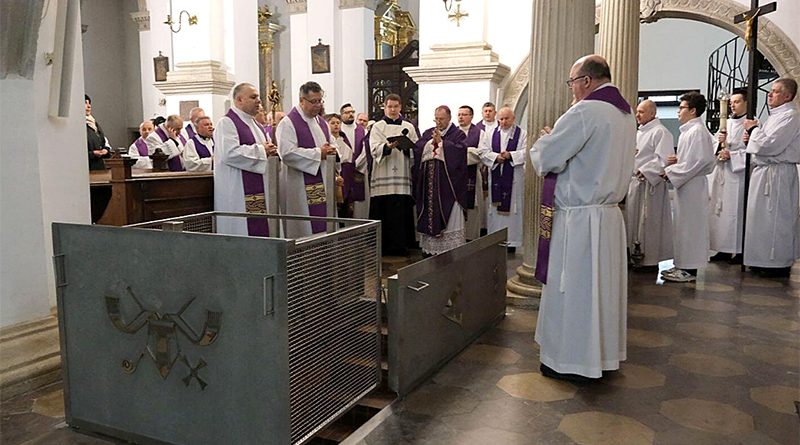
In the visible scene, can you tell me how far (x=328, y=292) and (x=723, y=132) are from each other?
5.97m

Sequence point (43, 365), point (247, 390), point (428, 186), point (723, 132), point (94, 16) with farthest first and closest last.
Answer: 1. point (94, 16)
2. point (723, 132)
3. point (428, 186)
4. point (43, 365)
5. point (247, 390)

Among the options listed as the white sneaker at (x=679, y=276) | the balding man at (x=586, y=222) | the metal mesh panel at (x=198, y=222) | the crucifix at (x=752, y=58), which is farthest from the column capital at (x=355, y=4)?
the balding man at (x=586, y=222)

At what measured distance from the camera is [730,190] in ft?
24.8

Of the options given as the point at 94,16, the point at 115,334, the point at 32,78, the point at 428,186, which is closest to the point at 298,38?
the point at 94,16

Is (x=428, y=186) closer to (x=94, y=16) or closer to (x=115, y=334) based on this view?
(x=115, y=334)

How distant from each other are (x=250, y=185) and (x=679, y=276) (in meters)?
4.19

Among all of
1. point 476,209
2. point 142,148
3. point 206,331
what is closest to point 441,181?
Result: point 476,209

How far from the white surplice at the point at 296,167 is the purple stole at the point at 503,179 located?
8.71 ft

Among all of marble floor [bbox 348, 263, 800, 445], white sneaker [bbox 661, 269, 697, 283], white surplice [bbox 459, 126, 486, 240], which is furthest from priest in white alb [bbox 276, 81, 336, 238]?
white sneaker [bbox 661, 269, 697, 283]

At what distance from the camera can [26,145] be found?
150 inches

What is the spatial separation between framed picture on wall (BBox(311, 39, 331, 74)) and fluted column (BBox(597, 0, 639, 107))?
26.2 ft

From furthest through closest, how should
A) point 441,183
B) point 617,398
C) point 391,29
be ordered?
point 391,29
point 441,183
point 617,398

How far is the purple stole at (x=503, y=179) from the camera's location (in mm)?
7855

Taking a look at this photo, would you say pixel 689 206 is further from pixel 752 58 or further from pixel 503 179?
pixel 503 179
